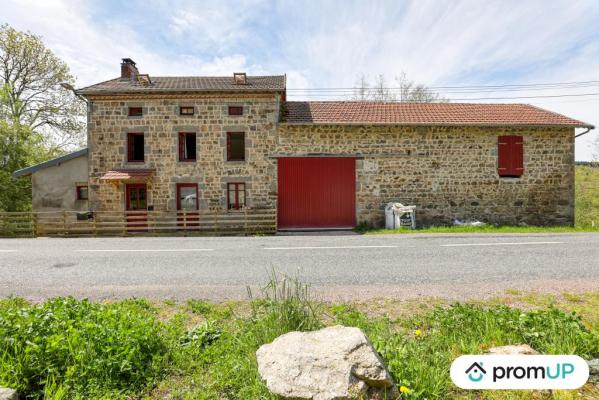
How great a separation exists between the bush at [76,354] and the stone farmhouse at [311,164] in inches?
410

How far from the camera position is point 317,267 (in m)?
6.11

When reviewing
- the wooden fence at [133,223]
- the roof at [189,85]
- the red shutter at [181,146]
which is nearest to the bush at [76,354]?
the wooden fence at [133,223]

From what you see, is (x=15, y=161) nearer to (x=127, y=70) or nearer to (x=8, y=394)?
(x=127, y=70)

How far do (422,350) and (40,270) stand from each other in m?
7.13

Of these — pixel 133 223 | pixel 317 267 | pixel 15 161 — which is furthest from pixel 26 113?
pixel 317 267

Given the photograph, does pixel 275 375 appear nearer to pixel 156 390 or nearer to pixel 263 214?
pixel 156 390

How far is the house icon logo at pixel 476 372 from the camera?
2.24m

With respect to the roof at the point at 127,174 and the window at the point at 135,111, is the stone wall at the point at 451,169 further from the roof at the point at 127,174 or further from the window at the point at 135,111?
the window at the point at 135,111

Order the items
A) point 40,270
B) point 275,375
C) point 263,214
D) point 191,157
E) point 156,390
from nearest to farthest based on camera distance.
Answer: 1. point 275,375
2. point 156,390
3. point 40,270
4. point 263,214
5. point 191,157

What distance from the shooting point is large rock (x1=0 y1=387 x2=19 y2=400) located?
2.14 meters

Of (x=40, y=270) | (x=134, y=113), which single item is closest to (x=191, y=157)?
(x=134, y=113)

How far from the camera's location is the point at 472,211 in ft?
43.9

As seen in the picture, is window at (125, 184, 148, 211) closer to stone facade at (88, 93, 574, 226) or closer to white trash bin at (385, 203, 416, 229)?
stone facade at (88, 93, 574, 226)

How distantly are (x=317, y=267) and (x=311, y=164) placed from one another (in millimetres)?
7853
